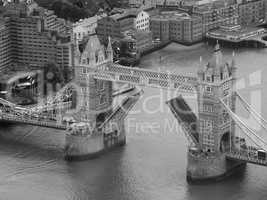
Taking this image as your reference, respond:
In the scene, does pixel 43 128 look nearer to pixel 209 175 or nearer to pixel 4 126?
pixel 4 126

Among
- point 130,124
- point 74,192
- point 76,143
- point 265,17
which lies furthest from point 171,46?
point 74,192

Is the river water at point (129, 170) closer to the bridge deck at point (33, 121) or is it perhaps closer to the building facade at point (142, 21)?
the bridge deck at point (33, 121)


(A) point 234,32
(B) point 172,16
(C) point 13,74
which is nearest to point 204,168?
(C) point 13,74

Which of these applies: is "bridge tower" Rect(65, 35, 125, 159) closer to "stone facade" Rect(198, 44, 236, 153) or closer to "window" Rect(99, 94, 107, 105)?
"window" Rect(99, 94, 107, 105)

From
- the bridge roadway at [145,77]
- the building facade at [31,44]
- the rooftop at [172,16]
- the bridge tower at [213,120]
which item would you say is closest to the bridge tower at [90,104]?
the bridge roadway at [145,77]

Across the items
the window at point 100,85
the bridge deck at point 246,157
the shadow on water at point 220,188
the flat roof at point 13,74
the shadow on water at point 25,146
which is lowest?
the shadow on water at point 220,188

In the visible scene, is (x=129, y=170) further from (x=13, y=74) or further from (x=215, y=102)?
(x=13, y=74)
